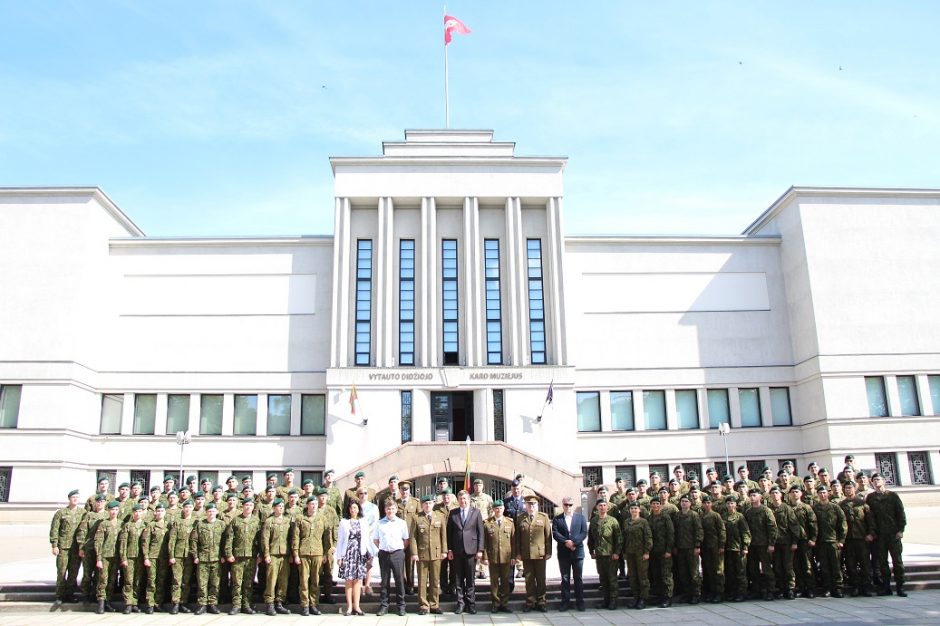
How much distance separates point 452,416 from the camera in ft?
106

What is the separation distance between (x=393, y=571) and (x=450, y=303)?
20753 millimetres

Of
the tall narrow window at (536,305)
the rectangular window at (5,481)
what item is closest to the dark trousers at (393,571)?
the tall narrow window at (536,305)

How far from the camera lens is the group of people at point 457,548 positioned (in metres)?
13.4

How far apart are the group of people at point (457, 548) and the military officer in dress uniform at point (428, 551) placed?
0.10 feet

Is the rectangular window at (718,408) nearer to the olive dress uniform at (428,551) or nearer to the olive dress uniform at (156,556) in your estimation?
the olive dress uniform at (428,551)

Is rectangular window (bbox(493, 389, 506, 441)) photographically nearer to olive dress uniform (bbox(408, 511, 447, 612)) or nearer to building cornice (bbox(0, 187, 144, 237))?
olive dress uniform (bbox(408, 511, 447, 612))

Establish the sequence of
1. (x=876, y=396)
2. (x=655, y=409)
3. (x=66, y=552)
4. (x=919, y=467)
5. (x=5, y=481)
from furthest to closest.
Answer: (x=655, y=409) → (x=876, y=396) → (x=919, y=467) → (x=5, y=481) → (x=66, y=552)

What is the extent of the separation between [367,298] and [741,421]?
1798cm

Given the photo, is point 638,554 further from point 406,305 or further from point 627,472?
point 406,305

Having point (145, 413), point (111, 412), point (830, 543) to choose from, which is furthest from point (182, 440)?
point (830, 543)

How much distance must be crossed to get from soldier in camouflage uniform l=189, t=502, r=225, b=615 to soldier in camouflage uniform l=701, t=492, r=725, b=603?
900 cm

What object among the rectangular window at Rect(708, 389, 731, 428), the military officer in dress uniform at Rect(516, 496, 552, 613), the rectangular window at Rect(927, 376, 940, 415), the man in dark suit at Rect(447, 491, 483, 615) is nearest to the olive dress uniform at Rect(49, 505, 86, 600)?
the man in dark suit at Rect(447, 491, 483, 615)

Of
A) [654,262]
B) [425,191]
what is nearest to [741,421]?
[654,262]

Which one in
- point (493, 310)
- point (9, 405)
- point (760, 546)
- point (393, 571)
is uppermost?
point (493, 310)
